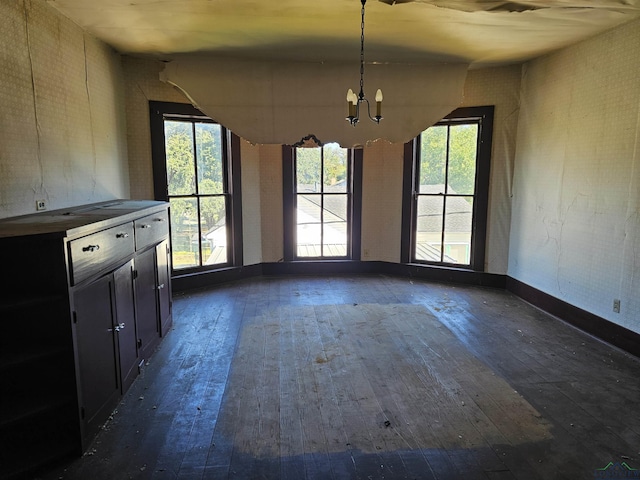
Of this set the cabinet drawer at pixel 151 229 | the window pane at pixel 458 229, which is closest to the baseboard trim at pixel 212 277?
the cabinet drawer at pixel 151 229

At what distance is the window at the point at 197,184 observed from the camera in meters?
4.92

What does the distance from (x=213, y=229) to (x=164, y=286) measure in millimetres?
1765

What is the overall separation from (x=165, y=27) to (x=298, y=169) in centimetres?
268

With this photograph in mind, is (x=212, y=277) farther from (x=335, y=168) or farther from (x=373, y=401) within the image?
(x=373, y=401)

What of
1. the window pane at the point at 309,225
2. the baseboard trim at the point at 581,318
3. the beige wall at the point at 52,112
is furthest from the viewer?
the window pane at the point at 309,225

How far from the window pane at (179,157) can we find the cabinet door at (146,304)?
5.85 ft

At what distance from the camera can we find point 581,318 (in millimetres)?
4039

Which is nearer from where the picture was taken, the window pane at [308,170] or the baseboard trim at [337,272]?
the baseboard trim at [337,272]

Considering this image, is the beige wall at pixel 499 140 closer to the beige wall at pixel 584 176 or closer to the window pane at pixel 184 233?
the beige wall at pixel 584 176

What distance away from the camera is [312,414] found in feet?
8.64

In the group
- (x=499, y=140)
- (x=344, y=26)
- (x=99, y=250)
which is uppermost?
(x=344, y=26)

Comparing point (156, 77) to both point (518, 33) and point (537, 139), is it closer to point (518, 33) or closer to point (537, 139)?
point (518, 33)

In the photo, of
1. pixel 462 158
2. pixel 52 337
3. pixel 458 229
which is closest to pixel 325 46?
pixel 462 158

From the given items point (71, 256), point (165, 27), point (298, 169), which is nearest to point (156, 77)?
point (165, 27)
